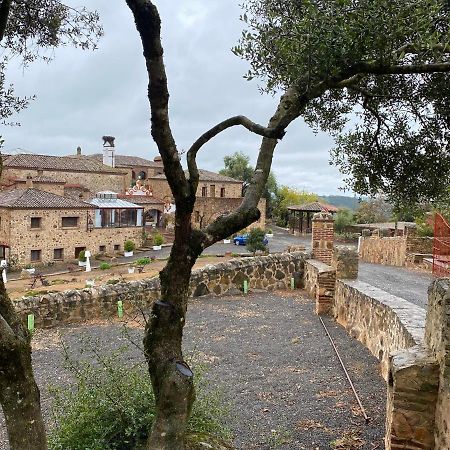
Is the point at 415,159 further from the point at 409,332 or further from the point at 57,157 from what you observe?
the point at 57,157

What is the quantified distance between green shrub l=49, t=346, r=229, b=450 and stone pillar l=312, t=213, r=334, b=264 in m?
10.6

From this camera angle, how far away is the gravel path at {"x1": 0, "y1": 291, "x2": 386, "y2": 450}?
5547mm

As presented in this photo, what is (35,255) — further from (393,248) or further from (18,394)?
(18,394)

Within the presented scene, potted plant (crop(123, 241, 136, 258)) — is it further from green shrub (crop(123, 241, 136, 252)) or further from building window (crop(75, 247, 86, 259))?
building window (crop(75, 247, 86, 259))

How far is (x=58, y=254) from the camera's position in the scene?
3544 cm

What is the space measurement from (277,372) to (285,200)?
53.3m

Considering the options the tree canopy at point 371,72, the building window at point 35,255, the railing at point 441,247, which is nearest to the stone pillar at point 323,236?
the railing at point 441,247

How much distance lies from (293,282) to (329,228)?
7.23ft

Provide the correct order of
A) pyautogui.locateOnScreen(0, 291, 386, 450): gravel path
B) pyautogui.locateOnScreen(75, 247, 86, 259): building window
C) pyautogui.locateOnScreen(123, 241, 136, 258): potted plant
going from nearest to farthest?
pyautogui.locateOnScreen(0, 291, 386, 450): gravel path
pyautogui.locateOnScreen(75, 247, 86, 259): building window
pyautogui.locateOnScreen(123, 241, 136, 258): potted plant

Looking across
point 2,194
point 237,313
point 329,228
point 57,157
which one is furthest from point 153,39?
point 57,157

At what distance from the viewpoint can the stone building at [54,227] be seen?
32719 mm

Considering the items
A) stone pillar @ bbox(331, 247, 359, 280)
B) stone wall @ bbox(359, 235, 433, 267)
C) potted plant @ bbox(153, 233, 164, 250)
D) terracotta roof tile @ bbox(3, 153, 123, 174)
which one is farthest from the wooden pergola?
stone pillar @ bbox(331, 247, 359, 280)

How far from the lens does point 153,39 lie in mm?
3330

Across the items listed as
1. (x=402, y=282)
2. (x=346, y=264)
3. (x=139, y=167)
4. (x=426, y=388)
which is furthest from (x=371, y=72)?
(x=139, y=167)
